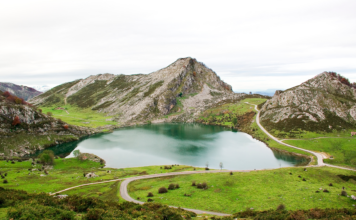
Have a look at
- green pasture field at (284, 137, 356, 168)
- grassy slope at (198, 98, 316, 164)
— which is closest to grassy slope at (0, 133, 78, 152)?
grassy slope at (198, 98, 316, 164)

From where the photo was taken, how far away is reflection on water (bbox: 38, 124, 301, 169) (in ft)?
269

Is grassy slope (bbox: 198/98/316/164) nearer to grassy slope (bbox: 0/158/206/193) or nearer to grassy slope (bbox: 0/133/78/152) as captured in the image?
grassy slope (bbox: 0/158/206/193)

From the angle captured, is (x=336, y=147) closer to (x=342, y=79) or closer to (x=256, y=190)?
(x=256, y=190)

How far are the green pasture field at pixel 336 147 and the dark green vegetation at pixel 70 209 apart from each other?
239 feet

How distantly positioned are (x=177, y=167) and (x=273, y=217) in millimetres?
45627

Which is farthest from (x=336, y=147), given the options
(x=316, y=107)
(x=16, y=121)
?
(x=16, y=121)

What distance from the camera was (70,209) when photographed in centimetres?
2605

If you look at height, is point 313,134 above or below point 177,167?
above

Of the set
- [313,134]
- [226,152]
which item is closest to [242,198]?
[226,152]

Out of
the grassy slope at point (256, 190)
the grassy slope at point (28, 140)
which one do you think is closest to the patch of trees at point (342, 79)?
the grassy slope at point (256, 190)

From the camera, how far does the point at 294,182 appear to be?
51.3 metres

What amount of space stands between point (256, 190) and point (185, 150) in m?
55.2

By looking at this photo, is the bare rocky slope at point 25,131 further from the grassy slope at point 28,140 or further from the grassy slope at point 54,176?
the grassy slope at point 54,176

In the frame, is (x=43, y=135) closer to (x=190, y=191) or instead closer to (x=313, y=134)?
(x=190, y=191)
